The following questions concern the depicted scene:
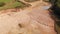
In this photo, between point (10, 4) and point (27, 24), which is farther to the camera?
point (10, 4)

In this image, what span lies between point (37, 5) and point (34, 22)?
2129 mm

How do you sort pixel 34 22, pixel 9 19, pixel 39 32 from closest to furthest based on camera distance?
pixel 39 32 → pixel 34 22 → pixel 9 19

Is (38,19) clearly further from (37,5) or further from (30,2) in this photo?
(30,2)

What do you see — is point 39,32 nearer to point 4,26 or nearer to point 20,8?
point 4,26

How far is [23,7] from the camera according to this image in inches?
231

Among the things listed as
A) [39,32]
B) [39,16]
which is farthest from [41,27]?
[39,16]

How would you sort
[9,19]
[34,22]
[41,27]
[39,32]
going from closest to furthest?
[39,32]
[41,27]
[34,22]
[9,19]

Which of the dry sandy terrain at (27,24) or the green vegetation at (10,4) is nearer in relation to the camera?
the dry sandy terrain at (27,24)

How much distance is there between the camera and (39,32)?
357cm

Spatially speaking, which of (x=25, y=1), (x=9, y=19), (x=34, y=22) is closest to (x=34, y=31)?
(x=34, y=22)

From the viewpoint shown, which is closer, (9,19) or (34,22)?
(34,22)

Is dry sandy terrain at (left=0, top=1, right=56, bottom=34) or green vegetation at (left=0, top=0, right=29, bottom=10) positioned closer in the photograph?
dry sandy terrain at (left=0, top=1, right=56, bottom=34)

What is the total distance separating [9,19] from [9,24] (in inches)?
15.0

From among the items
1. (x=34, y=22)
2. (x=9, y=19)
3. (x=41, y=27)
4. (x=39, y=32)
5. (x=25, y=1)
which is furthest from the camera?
(x=25, y=1)
